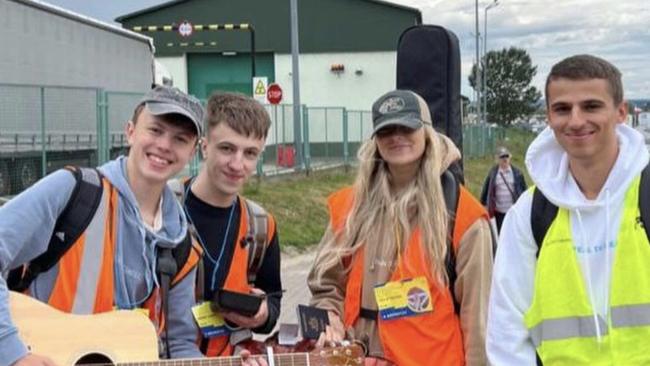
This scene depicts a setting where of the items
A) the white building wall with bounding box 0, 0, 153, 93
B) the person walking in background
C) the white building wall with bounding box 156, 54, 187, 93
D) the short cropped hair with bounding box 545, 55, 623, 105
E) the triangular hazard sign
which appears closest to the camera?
the short cropped hair with bounding box 545, 55, 623, 105

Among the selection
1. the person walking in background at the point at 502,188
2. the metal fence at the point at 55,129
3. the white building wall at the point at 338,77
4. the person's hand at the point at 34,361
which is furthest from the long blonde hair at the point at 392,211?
the white building wall at the point at 338,77

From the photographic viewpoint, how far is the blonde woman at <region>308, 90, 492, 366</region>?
363cm

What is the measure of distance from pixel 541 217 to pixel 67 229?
5.56 feet

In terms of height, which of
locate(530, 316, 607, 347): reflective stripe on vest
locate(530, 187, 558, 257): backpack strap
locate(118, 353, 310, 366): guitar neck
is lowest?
locate(118, 353, 310, 366): guitar neck

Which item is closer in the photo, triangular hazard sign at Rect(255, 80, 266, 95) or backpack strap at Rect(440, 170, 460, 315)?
backpack strap at Rect(440, 170, 460, 315)

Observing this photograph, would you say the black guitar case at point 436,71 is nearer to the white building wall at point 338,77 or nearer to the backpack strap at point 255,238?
the backpack strap at point 255,238

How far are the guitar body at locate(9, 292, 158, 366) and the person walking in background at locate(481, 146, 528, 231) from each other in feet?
33.4

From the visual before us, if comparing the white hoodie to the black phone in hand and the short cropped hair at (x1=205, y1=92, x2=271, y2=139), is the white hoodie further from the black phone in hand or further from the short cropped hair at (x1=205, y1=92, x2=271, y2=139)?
the short cropped hair at (x1=205, y1=92, x2=271, y2=139)

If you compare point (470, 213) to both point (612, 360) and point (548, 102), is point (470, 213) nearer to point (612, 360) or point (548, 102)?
point (548, 102)

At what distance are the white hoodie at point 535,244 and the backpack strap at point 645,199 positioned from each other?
0.03m

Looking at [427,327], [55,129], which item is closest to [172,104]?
[427,327]

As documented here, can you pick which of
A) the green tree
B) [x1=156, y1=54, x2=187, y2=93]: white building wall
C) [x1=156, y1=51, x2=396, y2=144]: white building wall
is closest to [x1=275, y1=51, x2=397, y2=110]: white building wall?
[x1=156, y1=51, x2=396, y2=144]: white building wall

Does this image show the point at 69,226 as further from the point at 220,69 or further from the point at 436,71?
the point at 220,69

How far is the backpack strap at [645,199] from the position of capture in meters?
2.76
